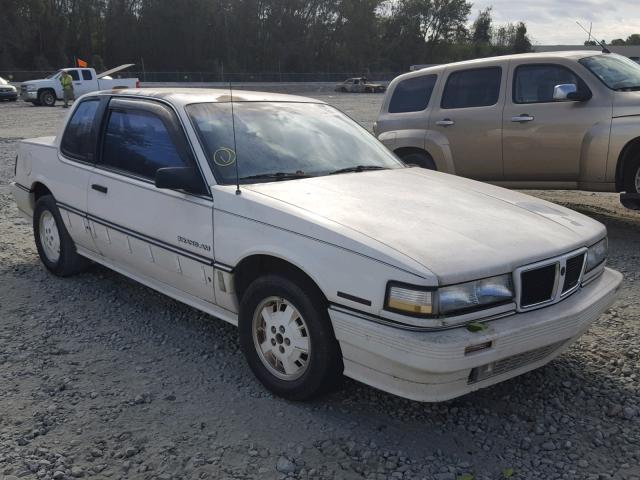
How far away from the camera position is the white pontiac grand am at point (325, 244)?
290cm

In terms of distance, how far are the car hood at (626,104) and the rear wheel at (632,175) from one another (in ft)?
1.47

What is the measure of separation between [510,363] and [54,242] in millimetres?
4087

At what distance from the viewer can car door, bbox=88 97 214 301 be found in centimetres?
384

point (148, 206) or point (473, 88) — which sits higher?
point (473, 88)

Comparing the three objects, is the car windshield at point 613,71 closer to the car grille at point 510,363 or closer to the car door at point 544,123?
the car door at point 544,123

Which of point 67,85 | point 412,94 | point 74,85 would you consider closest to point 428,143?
point 412,94

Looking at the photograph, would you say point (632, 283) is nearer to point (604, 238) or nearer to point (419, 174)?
point (604, 238)

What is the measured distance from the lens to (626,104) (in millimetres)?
6449

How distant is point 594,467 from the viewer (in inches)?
115

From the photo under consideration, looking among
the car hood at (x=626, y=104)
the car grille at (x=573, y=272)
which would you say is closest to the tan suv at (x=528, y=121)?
the car hood at (x=626, y=104)

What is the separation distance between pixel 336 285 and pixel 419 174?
5.35 feet

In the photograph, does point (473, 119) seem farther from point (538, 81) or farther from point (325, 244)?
point (325, 244)

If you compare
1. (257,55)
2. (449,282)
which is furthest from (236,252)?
(257,55)

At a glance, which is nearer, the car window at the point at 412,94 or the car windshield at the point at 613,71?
the car windshield at the point at 613,71
